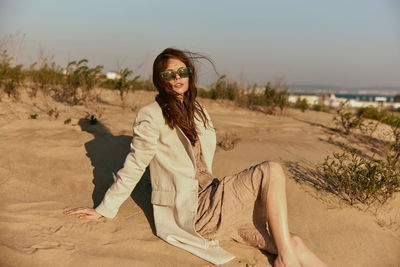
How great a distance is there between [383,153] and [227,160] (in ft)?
8.40

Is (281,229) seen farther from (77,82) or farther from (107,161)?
(77,82)

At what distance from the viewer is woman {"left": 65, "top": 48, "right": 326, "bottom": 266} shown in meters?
2.29

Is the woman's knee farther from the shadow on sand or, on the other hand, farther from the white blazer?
the shadow on sand

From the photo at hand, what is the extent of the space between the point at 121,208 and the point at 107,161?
106cm

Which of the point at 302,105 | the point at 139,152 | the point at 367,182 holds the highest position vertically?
the point at 302,105

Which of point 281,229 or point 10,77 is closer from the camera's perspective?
point 281,229

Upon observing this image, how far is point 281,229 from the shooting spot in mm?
2234

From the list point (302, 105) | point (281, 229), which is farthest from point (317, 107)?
point (281, 229)

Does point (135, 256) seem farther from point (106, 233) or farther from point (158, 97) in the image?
point (158, 97)

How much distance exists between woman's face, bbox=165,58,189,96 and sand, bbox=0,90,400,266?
117 cm

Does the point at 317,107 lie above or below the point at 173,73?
below

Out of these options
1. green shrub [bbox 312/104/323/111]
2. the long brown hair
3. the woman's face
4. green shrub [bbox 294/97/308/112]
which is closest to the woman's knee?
the long brown hair

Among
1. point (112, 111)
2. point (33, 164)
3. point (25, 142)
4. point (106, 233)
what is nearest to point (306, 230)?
point (106, 233)

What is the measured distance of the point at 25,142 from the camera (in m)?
4.07
